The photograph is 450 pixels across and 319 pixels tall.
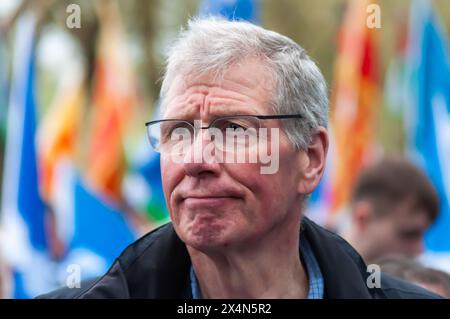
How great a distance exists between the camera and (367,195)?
5.09 m

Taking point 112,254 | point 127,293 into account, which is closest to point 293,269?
point 127,293

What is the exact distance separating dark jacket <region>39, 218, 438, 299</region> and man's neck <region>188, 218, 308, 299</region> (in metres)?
0.07

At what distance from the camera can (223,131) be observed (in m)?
2.50

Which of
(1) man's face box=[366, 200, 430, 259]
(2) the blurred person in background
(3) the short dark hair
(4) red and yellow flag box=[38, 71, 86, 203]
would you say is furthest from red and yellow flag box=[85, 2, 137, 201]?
(2) the blurred person in background

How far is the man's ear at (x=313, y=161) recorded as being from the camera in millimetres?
2660

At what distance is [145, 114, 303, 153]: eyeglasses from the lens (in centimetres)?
248

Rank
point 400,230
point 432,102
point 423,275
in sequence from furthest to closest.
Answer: point 432,102
point 400,230
point 423,275

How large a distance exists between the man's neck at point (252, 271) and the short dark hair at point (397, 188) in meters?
2.43

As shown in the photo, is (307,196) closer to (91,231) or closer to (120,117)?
(91,231)

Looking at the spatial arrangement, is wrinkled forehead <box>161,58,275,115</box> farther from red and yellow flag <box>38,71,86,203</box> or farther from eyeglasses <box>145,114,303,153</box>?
red and yellow flag <box>38,71,86,203</box>

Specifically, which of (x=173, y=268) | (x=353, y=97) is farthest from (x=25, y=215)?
(x=173, y=268)

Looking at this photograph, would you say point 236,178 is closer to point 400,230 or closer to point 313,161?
point 313,161

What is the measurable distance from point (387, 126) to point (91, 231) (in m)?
15.3

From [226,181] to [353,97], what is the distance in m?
5.32
